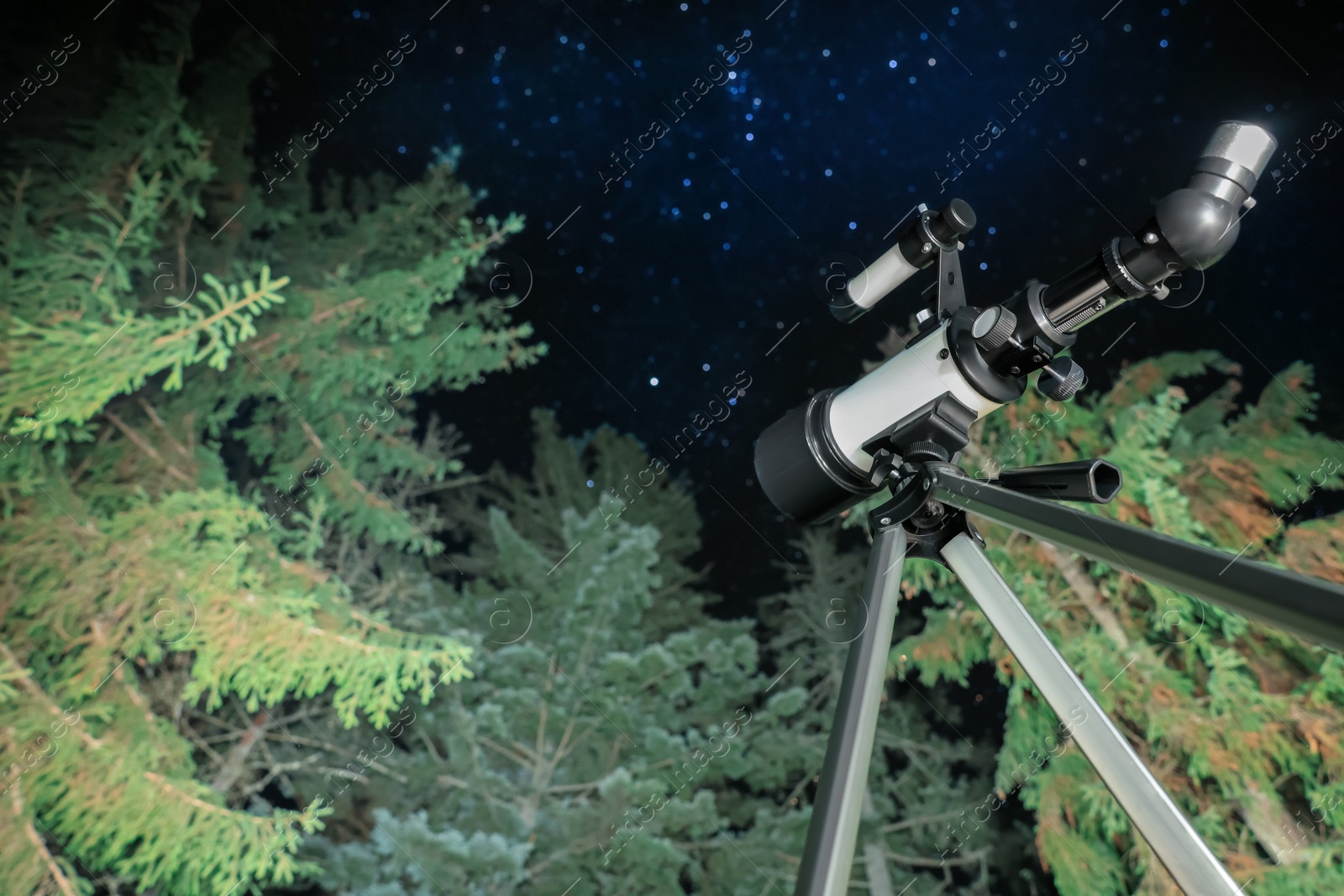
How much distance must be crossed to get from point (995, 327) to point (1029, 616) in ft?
2.34

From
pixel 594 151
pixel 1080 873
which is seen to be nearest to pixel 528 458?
pixel 594 151

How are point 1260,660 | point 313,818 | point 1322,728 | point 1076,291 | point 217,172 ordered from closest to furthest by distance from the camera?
point 1076,291 → point 1322,728 → point 1260,660 → point 313,818 → point 217,172

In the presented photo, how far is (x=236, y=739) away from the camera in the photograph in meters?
3.82

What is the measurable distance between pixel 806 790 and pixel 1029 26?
3.44m

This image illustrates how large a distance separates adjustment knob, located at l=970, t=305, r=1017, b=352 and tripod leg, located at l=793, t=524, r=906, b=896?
0.67 meters

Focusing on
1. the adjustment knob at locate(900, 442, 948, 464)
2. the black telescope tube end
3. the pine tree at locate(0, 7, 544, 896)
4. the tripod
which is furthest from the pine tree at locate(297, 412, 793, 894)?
the tripod

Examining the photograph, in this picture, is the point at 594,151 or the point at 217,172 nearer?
the point at 217,172

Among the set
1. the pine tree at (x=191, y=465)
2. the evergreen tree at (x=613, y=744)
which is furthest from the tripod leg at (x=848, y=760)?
the evergreen tree at (x=613, y=744)

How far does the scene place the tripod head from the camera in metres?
1.27

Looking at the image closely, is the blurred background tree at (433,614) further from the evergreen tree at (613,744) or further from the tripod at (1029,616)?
the tripod at (1029,616)

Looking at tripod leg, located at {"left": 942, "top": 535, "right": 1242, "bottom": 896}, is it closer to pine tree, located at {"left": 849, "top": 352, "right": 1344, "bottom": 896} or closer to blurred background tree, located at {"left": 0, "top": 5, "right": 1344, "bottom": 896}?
blurred background tree, located at {"left": 0, "top": 5, "right": 1344, "bottom": 896}

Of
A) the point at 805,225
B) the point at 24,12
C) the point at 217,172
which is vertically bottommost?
the point at 805,225

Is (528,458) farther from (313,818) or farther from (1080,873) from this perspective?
(1080,873)

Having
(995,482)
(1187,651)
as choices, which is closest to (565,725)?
(1187,651)
